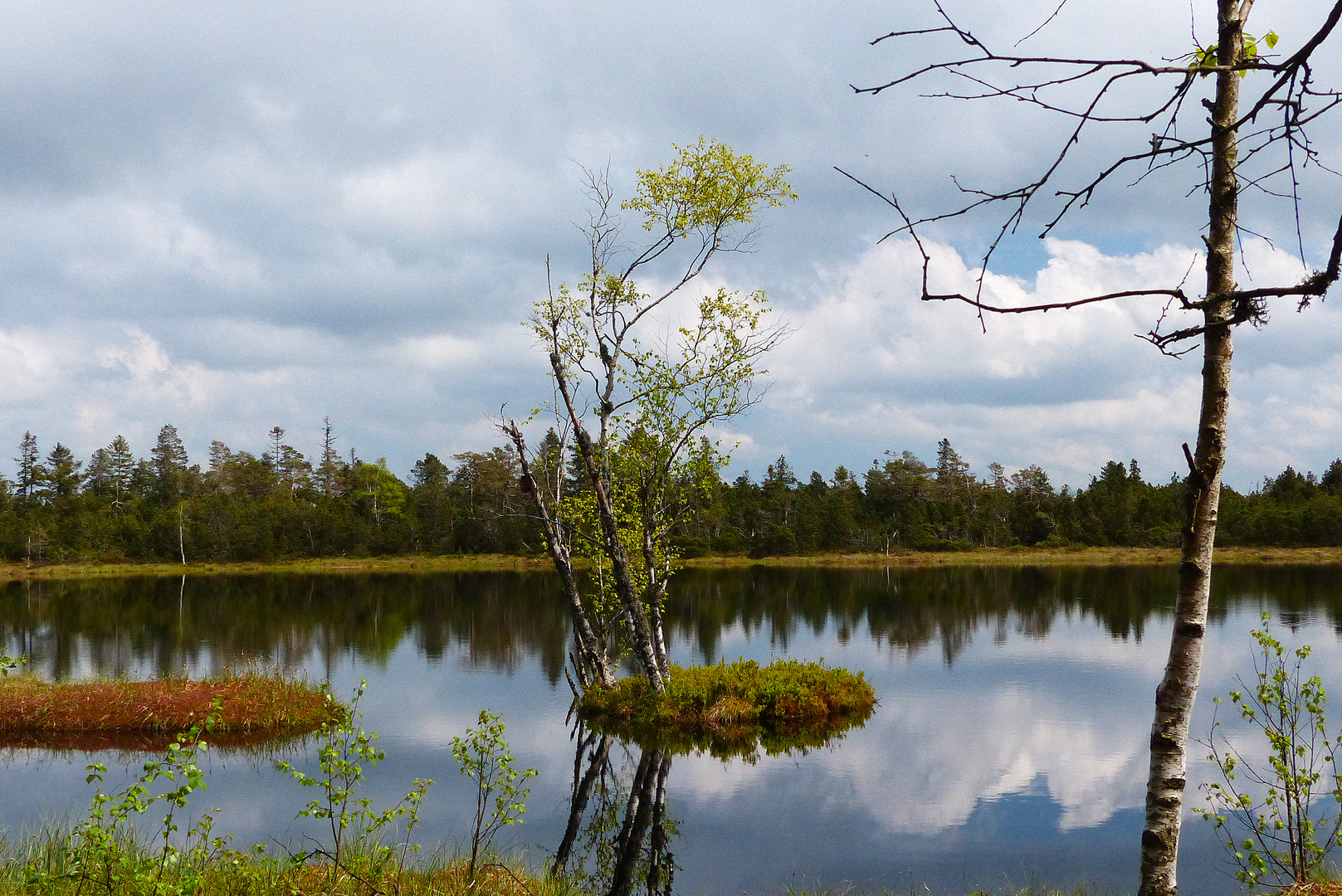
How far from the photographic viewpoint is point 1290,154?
4.16 metres

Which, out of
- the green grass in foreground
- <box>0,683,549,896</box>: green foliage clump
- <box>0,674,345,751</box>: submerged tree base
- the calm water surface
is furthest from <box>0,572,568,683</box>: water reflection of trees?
<box>0,683,549,896</box>: green foliage clump

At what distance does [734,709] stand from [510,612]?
35.3m

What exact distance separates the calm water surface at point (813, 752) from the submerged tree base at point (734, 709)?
2.96 ft

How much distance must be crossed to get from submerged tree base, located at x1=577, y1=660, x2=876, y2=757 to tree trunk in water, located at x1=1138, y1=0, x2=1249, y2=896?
1776 centimetres

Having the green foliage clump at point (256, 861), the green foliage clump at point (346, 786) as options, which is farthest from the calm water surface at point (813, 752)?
the green foliage clump at point (346, 786)

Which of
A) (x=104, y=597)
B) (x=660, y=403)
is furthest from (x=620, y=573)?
(x=104, y=597)

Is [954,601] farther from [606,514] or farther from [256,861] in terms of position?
[256,861]

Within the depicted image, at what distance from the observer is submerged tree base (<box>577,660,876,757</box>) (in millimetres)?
23625

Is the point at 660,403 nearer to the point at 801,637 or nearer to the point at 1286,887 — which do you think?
the point at 1286,887

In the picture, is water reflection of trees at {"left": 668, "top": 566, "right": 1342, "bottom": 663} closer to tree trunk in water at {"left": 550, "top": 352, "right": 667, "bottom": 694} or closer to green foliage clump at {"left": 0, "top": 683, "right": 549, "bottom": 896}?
tree trunk in water at {"left": 550, "top": 352, "right": 667, "bottom": 694}

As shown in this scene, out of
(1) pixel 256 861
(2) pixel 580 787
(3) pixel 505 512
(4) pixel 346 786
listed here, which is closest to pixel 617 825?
(2) pixel 580 787

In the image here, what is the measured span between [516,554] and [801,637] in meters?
71.5

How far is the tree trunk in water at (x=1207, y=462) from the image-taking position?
16.7 feet

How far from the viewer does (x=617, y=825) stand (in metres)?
17.4
